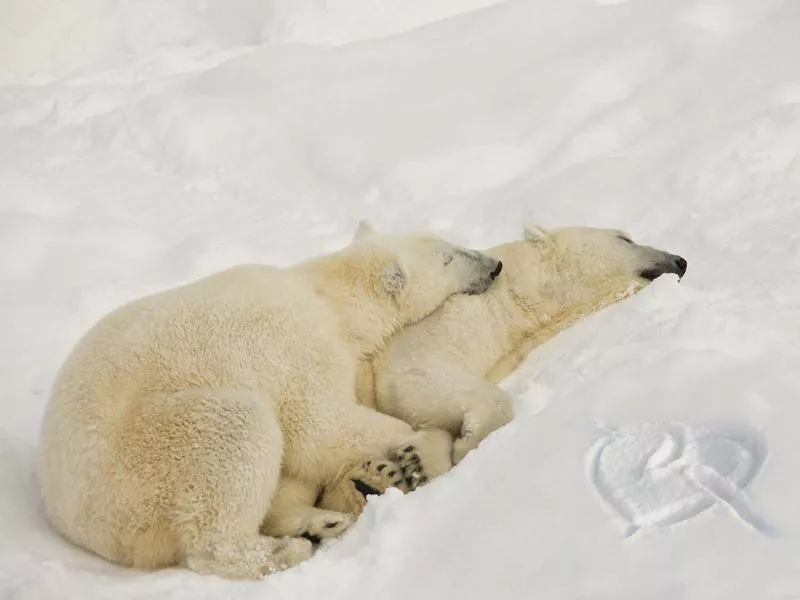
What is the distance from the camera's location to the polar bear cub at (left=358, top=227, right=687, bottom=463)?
4.05 metres

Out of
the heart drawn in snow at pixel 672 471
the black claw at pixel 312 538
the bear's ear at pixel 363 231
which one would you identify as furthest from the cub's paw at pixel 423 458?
the bear's ear at pixel 363 231

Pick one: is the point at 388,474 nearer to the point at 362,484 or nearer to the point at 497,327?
the point at 362,484

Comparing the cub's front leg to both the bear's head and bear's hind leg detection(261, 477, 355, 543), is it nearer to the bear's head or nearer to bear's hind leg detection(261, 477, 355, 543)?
bear's hind leg detection(261, 477, 355, 543)

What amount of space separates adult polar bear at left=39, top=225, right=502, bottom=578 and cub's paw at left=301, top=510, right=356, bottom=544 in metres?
Result: 0.02

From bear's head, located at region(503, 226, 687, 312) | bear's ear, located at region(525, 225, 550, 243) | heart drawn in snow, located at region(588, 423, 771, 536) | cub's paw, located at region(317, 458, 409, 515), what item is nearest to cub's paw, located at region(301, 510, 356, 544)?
cub's paw, located at region(317, 458, 409, 515)

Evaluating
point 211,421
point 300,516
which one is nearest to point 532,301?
point 300,516

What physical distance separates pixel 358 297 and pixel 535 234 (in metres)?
1.06

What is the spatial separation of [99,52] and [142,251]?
5.23 metres

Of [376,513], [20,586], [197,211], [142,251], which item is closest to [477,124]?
[197,211]

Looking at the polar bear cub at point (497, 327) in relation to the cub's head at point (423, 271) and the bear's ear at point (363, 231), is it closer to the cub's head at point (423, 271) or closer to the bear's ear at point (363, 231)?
the cub's head at point (423, 271)

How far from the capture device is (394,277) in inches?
178

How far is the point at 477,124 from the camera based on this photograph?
768cm

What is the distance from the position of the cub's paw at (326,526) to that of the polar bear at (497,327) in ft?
0.80

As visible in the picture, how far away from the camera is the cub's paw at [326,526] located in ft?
11.2
